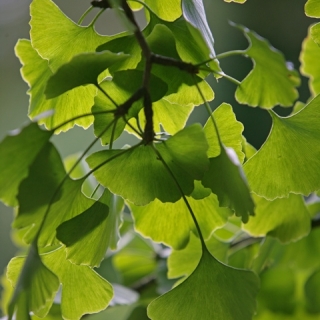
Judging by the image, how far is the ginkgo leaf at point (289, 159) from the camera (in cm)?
48

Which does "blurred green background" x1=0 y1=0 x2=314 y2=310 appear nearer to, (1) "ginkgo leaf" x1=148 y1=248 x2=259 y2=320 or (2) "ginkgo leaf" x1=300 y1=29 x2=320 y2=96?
(2) "ginkgo leaf" x1=300 y1=29 x2=320 y2=96

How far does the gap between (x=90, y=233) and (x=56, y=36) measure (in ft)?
0.60

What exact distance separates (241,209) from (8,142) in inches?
7.0

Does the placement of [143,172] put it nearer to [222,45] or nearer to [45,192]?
[45,192]

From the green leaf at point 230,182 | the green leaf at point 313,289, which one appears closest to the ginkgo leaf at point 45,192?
the green leaf at point 230,182

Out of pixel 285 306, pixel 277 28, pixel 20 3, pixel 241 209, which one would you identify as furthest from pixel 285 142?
pixel 20 3

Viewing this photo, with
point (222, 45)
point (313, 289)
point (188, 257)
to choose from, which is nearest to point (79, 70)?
point (188, 257)

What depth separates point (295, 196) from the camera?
0.61 meters

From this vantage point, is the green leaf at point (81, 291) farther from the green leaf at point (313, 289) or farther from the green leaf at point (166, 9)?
the green leaf at point (313, 289)

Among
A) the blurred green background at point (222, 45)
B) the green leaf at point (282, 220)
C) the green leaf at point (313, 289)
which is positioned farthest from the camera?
the blurred green background at point (222, 45)

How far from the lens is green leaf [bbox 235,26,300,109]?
0.42 m

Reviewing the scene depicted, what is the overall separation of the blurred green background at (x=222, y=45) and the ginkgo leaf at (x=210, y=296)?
1162 mm

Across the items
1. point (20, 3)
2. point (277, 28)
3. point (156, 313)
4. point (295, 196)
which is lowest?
point (277, 28)

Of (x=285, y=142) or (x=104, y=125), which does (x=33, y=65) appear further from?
(x=285, y=142)
